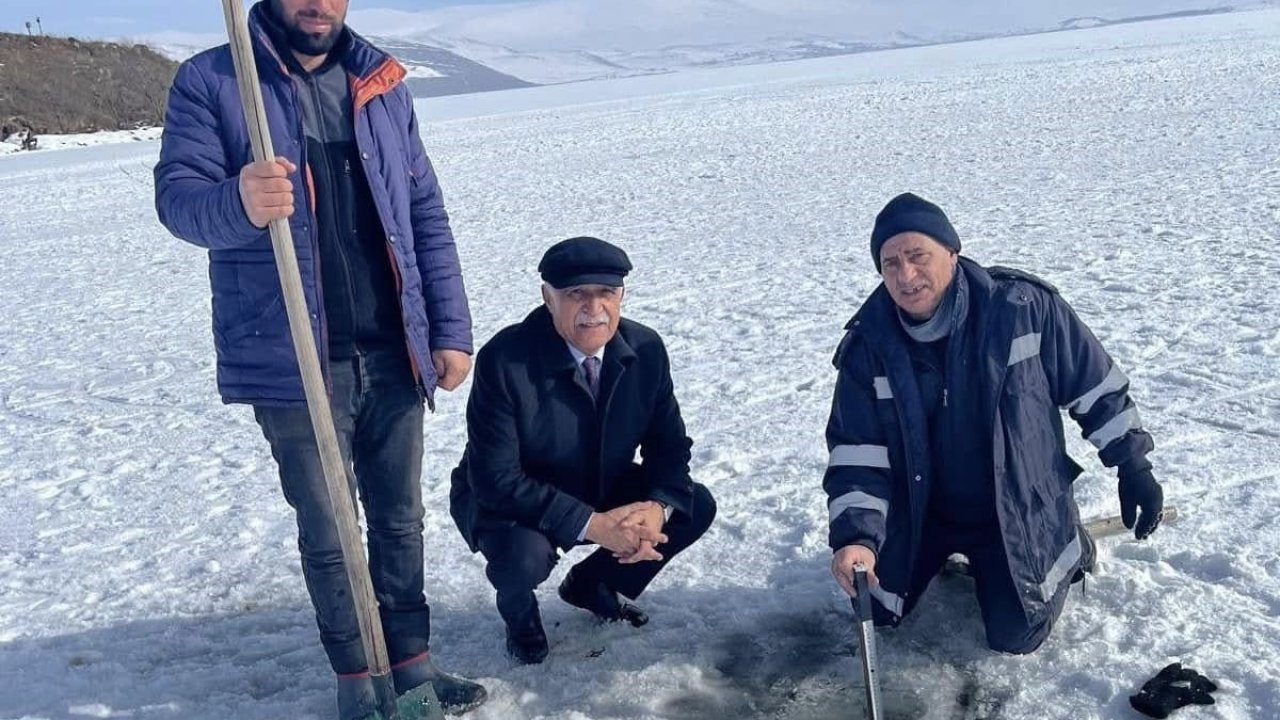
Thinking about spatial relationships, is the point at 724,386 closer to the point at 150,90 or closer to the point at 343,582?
the point at 343,582

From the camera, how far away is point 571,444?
3264 millimetres

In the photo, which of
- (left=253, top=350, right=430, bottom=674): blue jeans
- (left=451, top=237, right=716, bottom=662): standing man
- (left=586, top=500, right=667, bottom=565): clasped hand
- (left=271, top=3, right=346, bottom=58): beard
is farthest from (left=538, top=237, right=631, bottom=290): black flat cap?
(left=271, top=3, right=346, bottom=58): beard

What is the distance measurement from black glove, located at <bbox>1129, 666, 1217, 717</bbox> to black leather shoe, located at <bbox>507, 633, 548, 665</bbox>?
5.04ft

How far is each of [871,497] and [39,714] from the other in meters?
2.33

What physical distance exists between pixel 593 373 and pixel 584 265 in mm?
324

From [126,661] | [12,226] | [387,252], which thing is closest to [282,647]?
[126,661]

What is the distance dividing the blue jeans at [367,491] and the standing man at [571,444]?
0.74 feet

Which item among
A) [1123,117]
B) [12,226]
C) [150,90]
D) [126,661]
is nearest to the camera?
[126,661]

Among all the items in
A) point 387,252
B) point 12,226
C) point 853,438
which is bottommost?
point 12,226

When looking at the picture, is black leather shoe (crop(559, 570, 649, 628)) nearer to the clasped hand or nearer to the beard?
the clasped hand

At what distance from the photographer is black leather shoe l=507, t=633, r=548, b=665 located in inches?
130

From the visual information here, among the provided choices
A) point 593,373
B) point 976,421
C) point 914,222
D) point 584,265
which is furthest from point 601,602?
point 914,222

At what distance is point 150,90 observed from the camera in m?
59.0

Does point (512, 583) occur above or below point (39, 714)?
above
